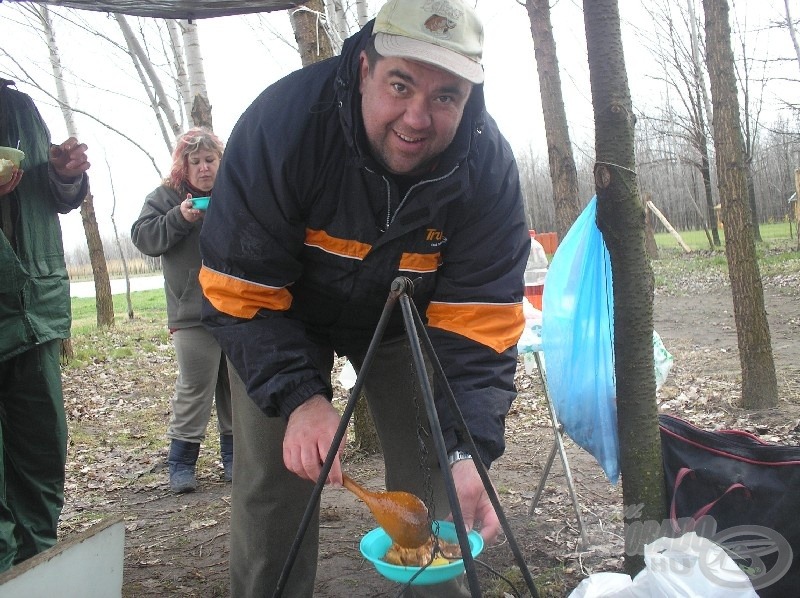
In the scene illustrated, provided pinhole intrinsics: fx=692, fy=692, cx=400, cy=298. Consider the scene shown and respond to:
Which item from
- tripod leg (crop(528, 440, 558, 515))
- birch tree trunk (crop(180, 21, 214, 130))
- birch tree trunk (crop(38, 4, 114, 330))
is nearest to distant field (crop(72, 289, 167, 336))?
birch tree trunk (crop(38, 4, 114, 330))

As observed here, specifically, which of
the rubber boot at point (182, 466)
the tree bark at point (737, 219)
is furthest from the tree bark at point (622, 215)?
the rubber boot at point (182, 466)

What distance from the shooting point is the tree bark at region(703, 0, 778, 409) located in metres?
4.32

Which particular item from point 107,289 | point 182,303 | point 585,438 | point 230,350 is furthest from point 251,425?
point 107,289

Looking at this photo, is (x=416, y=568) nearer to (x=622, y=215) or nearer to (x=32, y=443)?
(x=622, y=215)

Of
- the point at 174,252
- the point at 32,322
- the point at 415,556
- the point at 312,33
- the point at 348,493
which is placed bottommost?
the point at 348,493

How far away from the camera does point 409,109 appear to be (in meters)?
1.71

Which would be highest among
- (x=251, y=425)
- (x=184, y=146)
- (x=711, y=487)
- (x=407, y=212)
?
(x=184, y=146)

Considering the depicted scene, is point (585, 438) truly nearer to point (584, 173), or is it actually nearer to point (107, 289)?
point (107, 289)

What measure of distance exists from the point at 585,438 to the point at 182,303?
7.75 feet

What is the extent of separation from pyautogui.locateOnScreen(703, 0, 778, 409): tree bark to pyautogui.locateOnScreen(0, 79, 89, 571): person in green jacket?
3.71 metres

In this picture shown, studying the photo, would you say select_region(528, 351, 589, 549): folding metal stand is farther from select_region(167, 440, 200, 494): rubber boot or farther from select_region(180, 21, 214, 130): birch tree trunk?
select_region(180, 21, 214, 130): birch tree trunk

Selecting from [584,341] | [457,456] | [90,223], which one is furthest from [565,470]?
[90,223]

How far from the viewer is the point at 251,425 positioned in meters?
2.03

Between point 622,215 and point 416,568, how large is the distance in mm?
1259
